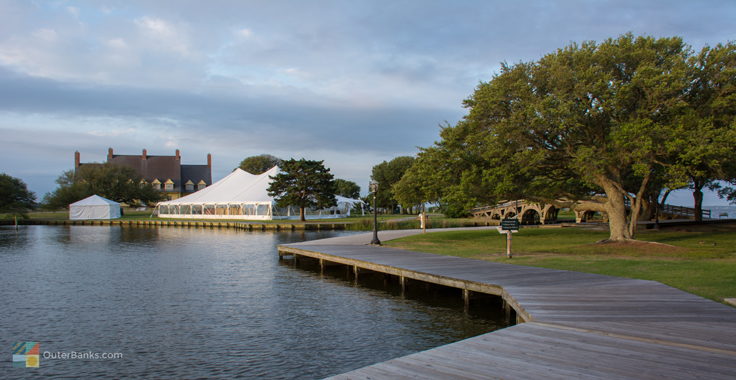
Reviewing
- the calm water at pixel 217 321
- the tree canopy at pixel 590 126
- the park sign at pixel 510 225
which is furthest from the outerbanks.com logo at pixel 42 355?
the tree canopy at pixel 590 126

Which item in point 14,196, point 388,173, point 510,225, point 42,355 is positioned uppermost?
point 388,173

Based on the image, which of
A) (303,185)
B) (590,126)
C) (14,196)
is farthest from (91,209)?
(590,126)

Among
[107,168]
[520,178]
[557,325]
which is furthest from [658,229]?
[107,168]

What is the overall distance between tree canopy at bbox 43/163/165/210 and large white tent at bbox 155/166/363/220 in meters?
14.7

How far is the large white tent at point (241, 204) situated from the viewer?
59031 millimetres

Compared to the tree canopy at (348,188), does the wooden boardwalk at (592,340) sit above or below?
below

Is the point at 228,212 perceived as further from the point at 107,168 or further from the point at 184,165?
the point at 184,165

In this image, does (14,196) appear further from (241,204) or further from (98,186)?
(241,204)

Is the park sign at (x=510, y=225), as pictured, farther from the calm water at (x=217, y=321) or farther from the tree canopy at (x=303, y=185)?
the tree canopy at (x=303, y=185)

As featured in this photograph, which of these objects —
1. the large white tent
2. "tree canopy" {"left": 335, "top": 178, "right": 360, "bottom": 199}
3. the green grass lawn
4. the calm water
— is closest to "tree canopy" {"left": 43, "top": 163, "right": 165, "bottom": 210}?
the large white tent

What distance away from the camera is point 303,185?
5503 cm

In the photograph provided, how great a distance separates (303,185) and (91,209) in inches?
1421

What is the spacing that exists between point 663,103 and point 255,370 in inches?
703

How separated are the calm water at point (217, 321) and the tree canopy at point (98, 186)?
65.5 m
